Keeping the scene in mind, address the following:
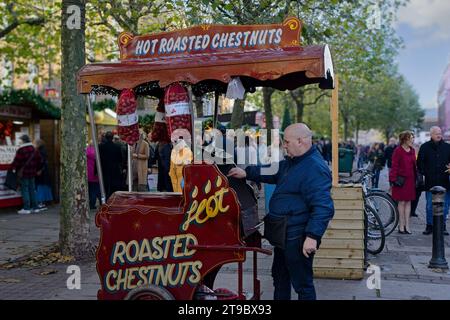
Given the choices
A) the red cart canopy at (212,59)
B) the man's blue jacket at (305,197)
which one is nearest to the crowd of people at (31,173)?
the red cart canopy at (212,59)

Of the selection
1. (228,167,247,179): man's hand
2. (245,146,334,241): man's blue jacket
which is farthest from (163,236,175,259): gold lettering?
(245,146,334,241): man's blue jacket

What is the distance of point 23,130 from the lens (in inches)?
581

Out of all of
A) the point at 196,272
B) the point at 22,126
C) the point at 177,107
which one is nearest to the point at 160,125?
the point at 177,107

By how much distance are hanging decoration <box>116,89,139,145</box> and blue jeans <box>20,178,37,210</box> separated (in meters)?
8.32

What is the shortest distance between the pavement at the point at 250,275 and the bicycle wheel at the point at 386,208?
0.22 m

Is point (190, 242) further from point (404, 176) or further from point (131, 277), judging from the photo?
point (404, 176)

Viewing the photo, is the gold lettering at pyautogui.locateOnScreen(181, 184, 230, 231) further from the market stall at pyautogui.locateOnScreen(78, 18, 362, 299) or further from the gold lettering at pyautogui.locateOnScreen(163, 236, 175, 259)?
the gold lettering at pyautogui.locateOnScreen(163, 236, 175, 259)

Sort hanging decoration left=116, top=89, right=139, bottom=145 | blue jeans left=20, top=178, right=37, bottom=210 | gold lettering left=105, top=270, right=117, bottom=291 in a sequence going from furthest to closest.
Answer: blue jeans left=20, top=178, right=37, bottom=210 → hanging decoration left=116, top=89, right=139, bottom=145 → gold lettering left=105, top=270, right=117, bottom=291

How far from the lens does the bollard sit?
708 cm

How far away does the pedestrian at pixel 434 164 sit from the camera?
31.3ft

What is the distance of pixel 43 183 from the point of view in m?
13.5

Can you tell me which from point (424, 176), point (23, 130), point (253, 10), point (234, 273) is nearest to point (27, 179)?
point (23, 130)

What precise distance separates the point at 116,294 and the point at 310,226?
70.0 inches

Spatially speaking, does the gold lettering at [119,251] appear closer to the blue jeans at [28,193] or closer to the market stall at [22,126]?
the blue jeans at [28,193]
